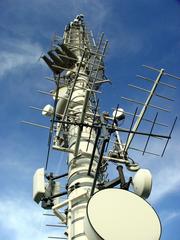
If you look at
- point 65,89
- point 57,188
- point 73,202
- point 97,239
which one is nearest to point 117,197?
point 97,239

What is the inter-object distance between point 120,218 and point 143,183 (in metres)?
1.25

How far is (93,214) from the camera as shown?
6.21m

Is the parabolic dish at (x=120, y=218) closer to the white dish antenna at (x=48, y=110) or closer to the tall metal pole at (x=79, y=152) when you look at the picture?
the tall metal pole at (x=79, y=152)

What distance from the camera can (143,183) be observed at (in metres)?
7.42

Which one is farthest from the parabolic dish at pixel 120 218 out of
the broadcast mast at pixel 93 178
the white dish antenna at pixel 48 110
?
the white dish antenna at pixel 48 110

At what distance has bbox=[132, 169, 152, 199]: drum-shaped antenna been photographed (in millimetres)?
7418

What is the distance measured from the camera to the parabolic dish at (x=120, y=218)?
609 centimetres

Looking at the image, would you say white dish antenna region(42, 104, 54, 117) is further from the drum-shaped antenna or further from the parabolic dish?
the parabolic dish

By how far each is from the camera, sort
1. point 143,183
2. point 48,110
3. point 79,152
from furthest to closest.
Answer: point 48,110, point 79,152, point 143,183

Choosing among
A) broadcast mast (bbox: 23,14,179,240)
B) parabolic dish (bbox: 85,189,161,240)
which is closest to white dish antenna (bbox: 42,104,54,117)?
broadcast mast (bbox: 23,14,179,240)

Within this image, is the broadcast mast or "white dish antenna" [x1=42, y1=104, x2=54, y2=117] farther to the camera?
"white dish antenna" [x1=42, y1=104, x2=54, y2=117]

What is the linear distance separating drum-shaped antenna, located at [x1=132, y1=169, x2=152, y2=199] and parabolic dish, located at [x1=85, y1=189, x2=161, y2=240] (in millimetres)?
671

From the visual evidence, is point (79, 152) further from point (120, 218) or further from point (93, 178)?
point (120, 218)

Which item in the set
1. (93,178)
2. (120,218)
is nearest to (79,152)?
(93,178)
